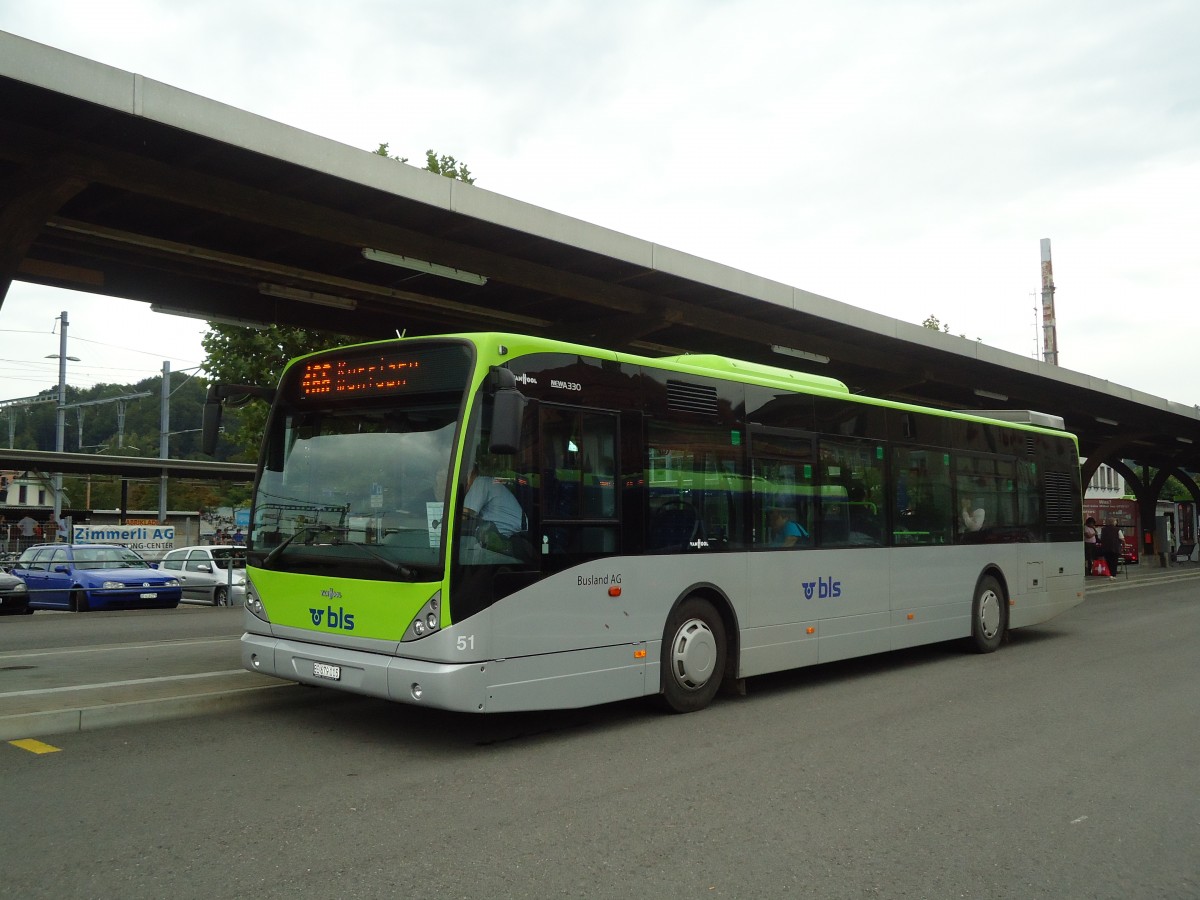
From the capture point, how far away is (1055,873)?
16.2 feet

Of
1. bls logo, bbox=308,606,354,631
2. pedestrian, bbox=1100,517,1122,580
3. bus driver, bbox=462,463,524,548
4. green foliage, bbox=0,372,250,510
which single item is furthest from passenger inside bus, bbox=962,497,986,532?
green foliage, bbox=0,372,250,510

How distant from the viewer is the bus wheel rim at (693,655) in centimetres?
876

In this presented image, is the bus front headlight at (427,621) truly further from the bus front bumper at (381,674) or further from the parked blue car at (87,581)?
the parked blue car at (87,581)

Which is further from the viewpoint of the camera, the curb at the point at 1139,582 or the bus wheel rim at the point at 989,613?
the curb at the point at 1139,582

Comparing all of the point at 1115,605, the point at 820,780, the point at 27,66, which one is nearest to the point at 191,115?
the point at 27,66

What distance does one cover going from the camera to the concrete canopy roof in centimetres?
991

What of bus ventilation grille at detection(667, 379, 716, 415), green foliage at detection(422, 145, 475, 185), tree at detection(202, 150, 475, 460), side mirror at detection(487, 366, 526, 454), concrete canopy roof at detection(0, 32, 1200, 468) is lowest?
side mirror at detection(487, 366, 526, 454)

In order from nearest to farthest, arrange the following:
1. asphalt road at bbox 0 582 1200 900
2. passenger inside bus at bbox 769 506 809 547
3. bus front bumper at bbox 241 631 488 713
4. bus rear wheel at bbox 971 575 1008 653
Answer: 1. asphalt road at bbox 0 582 1200 900
2. bus front bumper at bbox 241 631 488 713
3. passenger inside bus at bbox 769 506 809 547
4. bus rear wheel at bbox 971 575 1008 653

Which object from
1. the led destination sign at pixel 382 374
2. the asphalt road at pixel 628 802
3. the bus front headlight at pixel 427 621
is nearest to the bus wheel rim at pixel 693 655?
the asphalt road at pixel 628 802

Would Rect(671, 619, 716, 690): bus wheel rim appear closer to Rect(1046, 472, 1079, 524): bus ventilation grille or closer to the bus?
the bus

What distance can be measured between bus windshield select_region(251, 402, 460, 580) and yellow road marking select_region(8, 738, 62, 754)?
1.90 meters

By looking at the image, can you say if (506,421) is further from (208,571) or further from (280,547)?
(208,571)

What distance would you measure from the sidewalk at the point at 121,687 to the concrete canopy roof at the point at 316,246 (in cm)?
415

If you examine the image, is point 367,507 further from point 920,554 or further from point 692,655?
point 920,554
